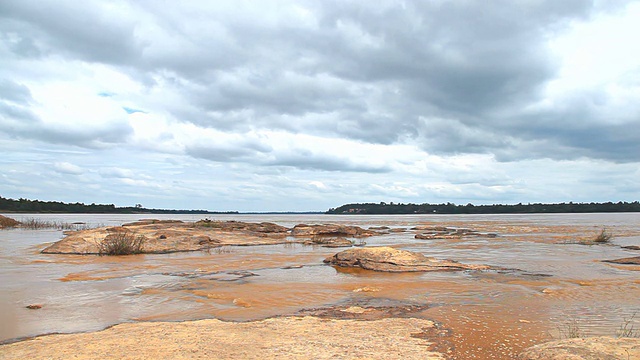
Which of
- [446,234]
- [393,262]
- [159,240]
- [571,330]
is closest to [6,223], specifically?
[159,240]

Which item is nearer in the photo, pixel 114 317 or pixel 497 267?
pixel 114 317

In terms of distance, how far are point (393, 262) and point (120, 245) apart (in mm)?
11986

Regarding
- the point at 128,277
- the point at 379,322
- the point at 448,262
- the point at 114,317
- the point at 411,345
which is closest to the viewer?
the point at 411,345

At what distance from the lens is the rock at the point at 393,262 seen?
1419 centimetres

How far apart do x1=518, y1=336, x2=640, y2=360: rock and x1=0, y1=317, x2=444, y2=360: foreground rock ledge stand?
1.29 meters

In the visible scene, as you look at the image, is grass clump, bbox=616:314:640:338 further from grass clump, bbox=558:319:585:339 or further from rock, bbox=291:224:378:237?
rock, bbox=291:224:378:237

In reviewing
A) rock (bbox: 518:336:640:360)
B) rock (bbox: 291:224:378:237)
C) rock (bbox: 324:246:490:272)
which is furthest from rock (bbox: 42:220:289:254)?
rock (bbox: 518:336:640:360)

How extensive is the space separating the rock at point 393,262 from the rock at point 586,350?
8255 mm

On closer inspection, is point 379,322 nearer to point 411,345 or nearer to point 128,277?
point 411,345

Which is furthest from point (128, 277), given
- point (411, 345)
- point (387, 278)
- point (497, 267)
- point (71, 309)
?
point (497, 267)

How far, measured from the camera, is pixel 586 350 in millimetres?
5293

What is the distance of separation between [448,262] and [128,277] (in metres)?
10.3

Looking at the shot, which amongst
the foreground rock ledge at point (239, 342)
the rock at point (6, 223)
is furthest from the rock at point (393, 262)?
the rock at point (6, 223)

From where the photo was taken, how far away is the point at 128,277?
41.7 feet
